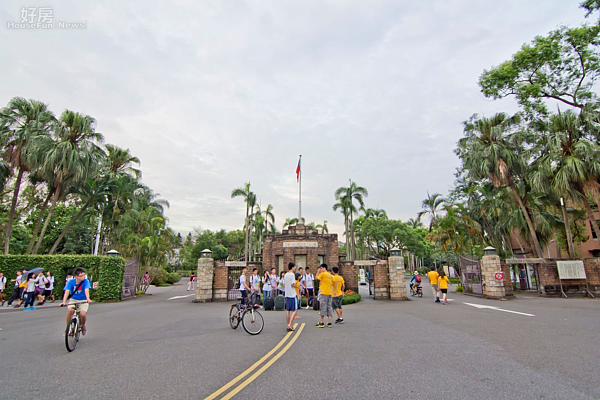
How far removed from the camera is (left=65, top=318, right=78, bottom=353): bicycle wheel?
640cm

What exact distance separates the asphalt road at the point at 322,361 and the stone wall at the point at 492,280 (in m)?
7.56

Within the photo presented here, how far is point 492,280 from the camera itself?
56.7ft

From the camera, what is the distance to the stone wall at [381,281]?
61.2 ft

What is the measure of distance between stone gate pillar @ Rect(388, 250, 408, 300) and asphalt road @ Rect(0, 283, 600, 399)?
8337 mm

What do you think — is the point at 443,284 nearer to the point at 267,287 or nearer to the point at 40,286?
the point at 267,287

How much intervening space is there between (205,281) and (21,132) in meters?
15.8

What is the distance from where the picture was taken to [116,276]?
18.7 meters

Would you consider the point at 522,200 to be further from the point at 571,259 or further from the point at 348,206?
the point at 348,206

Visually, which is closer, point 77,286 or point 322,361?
point 322,361

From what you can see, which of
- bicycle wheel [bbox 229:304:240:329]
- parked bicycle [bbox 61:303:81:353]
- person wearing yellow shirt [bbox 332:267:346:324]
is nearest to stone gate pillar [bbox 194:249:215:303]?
bicycle wheel [bbox 229:304:240:329]

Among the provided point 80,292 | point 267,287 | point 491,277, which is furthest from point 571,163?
point 80,292

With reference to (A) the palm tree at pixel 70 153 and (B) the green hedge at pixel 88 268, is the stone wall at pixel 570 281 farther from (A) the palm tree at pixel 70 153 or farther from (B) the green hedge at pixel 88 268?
(A) the palm tree at pixel 70 153

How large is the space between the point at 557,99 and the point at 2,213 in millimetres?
44851

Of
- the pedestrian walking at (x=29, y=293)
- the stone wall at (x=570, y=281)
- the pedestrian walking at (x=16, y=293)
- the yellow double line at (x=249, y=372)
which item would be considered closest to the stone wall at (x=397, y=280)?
the stone wall at (x=570, y=281)
